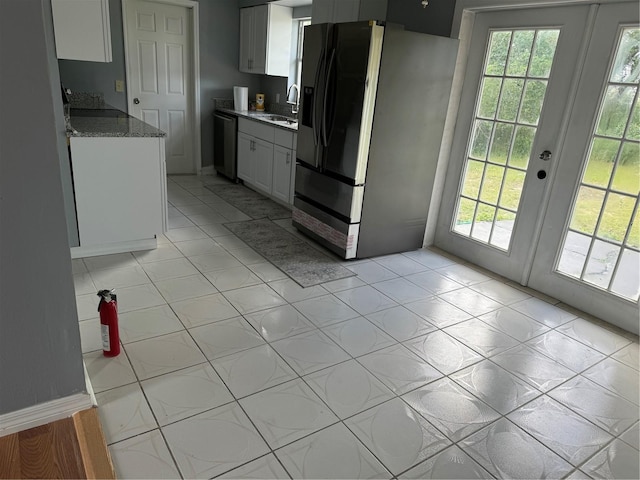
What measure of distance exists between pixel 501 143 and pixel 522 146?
173 millimetres

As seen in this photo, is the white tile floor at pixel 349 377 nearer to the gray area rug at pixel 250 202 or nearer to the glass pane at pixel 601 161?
the glass pane at pixel 601 161

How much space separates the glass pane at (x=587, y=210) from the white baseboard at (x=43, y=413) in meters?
2.99

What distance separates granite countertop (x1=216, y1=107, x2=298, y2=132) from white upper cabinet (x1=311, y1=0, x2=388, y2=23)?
102 centimetres

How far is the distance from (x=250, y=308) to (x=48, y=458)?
129 centimetres

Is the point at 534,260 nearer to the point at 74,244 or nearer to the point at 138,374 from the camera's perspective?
the point at 138,374

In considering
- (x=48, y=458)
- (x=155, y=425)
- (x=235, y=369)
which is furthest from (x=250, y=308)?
(x=48, y=458)

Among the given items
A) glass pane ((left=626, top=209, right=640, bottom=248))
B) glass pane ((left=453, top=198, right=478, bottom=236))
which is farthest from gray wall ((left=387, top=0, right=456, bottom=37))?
glass pane ((left=626, top=209, right=640, bottom=248))

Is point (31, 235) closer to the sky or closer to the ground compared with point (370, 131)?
closer to the ground

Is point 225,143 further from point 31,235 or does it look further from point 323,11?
point 31,235

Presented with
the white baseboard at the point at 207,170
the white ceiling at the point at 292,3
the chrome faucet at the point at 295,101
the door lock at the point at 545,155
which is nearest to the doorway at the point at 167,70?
the white baseboard at the point at 207,170

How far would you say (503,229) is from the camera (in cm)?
346

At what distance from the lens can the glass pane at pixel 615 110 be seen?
266cm

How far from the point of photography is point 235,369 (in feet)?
7.04

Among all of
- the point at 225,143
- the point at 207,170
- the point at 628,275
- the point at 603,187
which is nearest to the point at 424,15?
the point at 603,187
